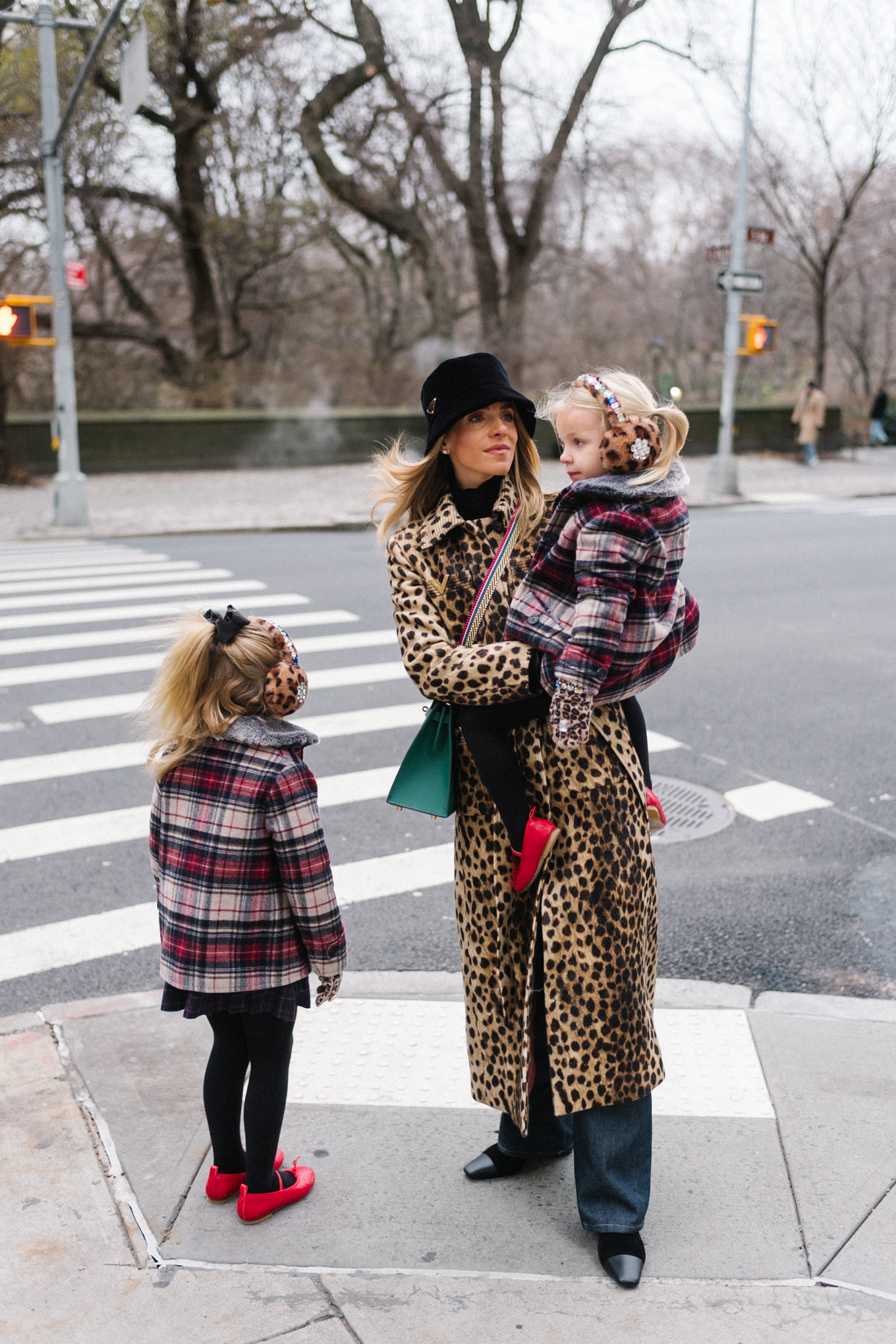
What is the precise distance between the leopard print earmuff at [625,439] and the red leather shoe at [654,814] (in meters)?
0.74

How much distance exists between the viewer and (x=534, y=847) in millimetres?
2525

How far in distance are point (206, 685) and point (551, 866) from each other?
840 millimetres

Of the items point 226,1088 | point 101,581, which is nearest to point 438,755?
point 226,1088

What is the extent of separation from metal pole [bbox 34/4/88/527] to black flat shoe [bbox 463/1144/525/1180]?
15461 mm

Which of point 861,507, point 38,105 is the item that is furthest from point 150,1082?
point 38,105

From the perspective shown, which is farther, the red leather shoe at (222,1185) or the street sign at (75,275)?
the street sign at (75,275)

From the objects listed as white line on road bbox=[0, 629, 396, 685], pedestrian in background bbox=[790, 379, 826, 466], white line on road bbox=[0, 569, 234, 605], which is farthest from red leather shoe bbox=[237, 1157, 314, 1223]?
pedestrian in background bbox=[790, 379, 826, 466]

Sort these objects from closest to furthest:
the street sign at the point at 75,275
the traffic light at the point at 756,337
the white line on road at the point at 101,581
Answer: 1. the white line on road at the point at 101,581
2. the street sign at the point at 75,275
3. the traffic light at the point at 756,337

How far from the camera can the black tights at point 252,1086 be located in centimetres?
270

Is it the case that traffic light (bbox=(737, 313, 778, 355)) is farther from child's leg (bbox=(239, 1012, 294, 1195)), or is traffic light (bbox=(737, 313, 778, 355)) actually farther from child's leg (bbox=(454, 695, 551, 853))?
child's leg (bbox=(239, 1012, 294, 1195))

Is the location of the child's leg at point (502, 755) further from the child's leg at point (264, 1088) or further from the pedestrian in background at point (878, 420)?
the pedestrian in background at point (878, 420)

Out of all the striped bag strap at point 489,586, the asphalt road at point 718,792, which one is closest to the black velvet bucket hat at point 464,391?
the striped bag strap at point 489,586

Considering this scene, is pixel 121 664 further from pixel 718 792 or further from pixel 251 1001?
pixel 251 1001

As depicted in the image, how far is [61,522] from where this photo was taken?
17.2 meters
